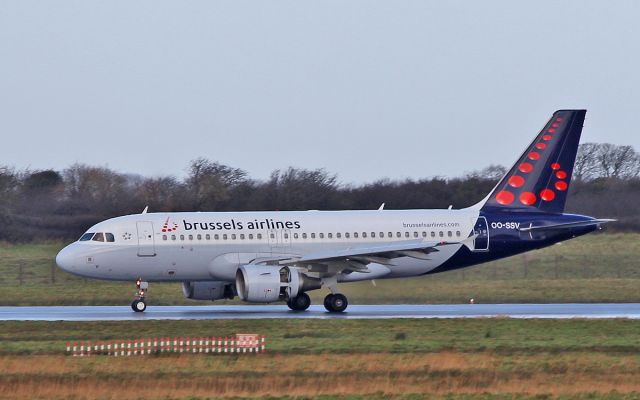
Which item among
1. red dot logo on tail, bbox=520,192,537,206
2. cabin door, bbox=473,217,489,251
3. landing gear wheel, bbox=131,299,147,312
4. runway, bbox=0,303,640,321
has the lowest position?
runway, bbox=0,303,640,321

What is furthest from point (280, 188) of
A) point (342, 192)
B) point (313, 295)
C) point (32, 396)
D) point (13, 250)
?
point (32, 396)

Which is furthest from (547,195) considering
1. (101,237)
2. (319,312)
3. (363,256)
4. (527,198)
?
(101,237)

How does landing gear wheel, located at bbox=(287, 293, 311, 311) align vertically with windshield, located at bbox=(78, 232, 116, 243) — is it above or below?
below

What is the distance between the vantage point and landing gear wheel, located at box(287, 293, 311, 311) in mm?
38625

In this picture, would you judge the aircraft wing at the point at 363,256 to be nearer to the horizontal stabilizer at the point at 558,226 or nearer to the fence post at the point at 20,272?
the horizontal stabilizer at the point at 558,226

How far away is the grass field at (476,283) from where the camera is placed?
4269 cm

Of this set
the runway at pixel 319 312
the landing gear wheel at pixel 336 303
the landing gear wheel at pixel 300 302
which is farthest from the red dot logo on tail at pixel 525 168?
the landing gear wheel at pixel 300 302

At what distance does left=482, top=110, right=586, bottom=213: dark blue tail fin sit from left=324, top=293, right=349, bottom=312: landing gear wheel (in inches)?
258

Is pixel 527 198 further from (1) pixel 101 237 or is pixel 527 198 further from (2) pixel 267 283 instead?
(1) pixel 101 237

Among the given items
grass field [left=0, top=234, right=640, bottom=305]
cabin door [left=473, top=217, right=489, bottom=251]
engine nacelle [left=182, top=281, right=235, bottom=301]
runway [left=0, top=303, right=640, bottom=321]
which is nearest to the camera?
runway [left=0, top=303, right=640, bottom=321]

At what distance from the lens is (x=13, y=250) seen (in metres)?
57.8

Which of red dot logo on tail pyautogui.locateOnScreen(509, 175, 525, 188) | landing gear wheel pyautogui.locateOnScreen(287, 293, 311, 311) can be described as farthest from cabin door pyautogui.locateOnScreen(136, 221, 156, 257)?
red dot logo on tail pyautogui.locateOnScreen(509, 175, 525, 188)

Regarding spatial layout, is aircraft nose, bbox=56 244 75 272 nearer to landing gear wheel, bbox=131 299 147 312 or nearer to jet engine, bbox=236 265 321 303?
landing gear wheel, bbox=131 299 147 312

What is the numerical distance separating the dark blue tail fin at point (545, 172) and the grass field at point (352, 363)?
941cm
